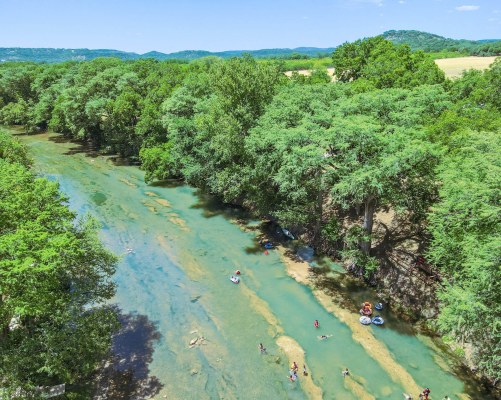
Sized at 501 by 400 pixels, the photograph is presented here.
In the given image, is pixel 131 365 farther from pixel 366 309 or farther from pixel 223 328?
pixel 366 309

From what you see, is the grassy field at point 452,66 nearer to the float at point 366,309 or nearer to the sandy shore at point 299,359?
the float at point 366,309

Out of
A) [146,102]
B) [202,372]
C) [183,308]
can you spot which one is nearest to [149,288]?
[183,308]

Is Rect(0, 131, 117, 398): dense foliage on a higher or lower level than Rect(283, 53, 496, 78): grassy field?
lower

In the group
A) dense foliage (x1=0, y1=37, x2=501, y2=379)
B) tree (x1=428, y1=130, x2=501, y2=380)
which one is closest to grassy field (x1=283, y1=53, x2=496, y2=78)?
dense foliage (x1=0, y1=37, x2=501, y2=379)

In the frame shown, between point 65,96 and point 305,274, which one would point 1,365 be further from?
point 65,96

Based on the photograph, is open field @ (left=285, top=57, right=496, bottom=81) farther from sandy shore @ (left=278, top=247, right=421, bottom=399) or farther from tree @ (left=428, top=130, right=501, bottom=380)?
tree @ (left=428, top=130, right=501, bottom=380)

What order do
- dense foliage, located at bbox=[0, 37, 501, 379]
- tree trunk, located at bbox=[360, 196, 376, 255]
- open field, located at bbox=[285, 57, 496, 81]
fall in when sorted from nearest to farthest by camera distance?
dense foliage, located at bbox=[0, 37, 501, 379], tree trunk, located at bbox=[360, 196, 376, 255], open field, located at bbox=[285, 57, 496, 81]

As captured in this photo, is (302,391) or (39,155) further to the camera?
(39,155)

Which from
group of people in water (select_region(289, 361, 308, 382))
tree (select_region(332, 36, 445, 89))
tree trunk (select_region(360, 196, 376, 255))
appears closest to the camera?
group of people in water (select_region(289, 361, 308, 382))
